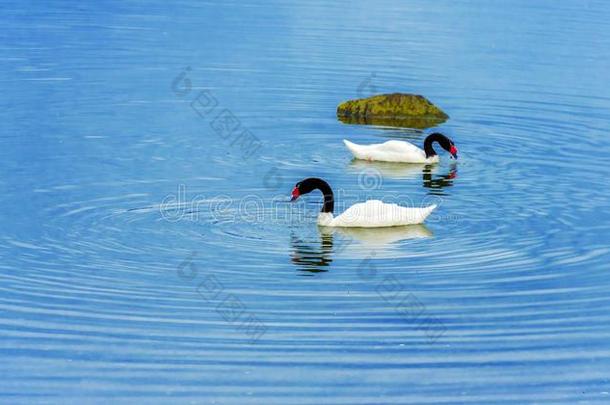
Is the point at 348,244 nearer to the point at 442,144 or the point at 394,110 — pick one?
the point at 442,144

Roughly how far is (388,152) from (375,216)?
17.3 ft

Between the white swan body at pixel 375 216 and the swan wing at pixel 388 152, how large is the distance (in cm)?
472

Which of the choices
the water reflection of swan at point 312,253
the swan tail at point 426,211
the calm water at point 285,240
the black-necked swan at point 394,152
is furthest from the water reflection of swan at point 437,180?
the water reflection of swan at point 312,253

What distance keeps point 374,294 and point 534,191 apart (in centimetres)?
621

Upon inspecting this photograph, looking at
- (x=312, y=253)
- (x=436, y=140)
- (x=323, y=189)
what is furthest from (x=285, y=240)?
(x=436, y=140)

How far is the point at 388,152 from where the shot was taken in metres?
22.7

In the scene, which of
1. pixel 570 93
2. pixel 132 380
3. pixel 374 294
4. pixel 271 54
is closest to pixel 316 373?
pixel 132 380

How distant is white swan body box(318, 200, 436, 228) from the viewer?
17.6 metres

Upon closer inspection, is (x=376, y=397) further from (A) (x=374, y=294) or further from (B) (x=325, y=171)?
(B) (x=325, y=171)

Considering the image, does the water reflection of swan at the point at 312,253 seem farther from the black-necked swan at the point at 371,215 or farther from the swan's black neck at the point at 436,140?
the swan's black neck at the point at 436,140

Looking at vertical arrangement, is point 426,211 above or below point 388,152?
below

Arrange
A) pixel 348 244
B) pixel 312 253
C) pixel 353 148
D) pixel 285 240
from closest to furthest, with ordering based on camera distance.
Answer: pixel 312 253 < pixel 285 240 < pixel 348 244 < pixel 353 148

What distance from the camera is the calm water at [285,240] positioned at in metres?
12.3

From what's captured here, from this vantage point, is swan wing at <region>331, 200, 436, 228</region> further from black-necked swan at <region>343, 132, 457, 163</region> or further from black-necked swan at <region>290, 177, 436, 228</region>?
black-necked swan at <region>343, 132, 457, 163</region>
